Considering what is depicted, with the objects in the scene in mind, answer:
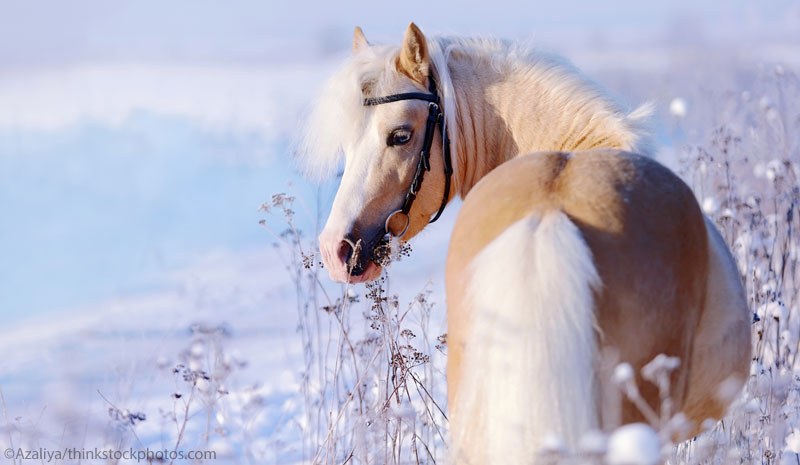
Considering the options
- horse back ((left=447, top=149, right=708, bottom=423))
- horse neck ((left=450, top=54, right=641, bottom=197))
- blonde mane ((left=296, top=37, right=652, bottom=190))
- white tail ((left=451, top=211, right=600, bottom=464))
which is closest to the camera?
white tail ((left=451, top=211, right=600, bottom=464))

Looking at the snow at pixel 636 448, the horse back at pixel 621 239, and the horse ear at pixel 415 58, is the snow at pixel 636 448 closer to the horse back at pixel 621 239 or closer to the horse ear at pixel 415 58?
the horse back at pixel 621 239

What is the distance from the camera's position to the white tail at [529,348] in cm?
164

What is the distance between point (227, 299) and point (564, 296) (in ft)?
7.91

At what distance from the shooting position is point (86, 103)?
18.3 metres

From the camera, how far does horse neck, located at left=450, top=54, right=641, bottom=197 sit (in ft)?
9.60

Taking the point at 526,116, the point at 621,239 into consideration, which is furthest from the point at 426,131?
the point at 621,239

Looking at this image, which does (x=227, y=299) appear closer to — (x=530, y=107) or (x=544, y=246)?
(x=530, y=107)

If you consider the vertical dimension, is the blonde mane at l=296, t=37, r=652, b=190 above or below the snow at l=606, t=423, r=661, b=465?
above

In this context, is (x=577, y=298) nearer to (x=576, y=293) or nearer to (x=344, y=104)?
(x=576, y=293)

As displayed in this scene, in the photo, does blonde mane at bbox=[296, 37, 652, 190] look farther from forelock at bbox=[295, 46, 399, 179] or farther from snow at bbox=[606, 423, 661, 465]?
snow at bbox=[606, 423, 661, 465]

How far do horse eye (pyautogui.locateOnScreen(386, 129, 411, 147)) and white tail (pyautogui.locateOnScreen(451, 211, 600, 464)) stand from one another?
137 centimetres

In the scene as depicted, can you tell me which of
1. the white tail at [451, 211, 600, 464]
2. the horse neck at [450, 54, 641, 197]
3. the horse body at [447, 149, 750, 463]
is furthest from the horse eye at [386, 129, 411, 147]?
the white tail at [451, 211, 600, 464]

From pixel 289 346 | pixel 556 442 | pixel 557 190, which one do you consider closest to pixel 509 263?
pixel 557 190

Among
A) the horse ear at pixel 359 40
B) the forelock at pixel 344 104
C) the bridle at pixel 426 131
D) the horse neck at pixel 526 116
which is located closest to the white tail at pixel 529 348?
the horse neck at pixel 526 116
